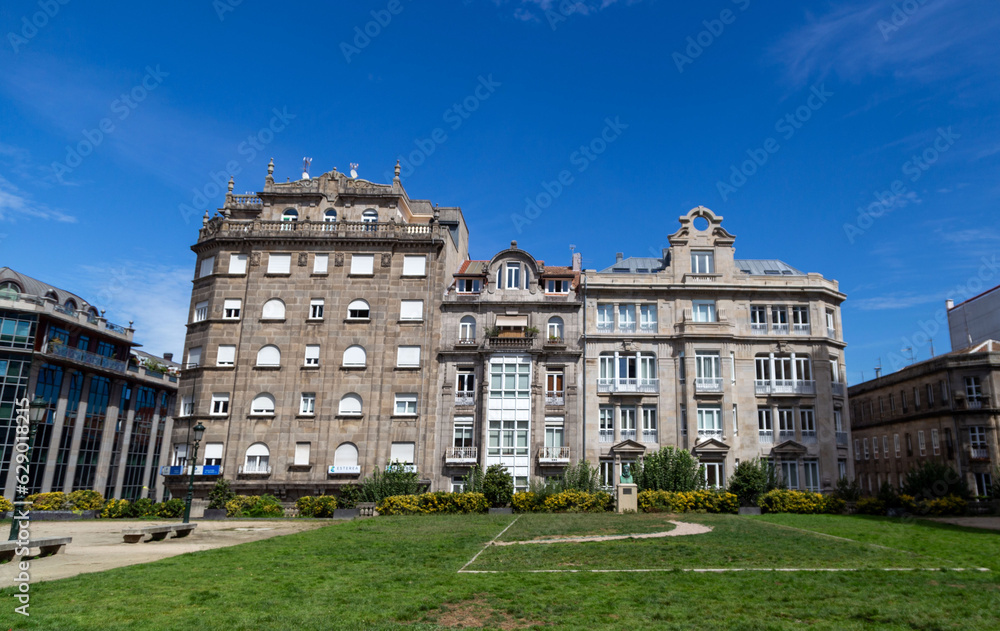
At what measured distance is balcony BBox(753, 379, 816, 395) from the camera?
4431 centimetres

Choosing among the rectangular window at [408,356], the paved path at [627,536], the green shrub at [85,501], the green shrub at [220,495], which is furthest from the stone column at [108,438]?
Answer: the paved path at [627,536]

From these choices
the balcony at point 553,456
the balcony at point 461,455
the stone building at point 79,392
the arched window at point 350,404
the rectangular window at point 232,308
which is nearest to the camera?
the balcony at point 553,456

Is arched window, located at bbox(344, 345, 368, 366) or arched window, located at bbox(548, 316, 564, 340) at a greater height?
arched window, located at bbox(548, 316, 564, 340)

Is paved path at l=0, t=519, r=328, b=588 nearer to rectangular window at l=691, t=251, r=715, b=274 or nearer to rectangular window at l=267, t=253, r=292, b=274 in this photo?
rectangular window at l=267, t=253, r=292, b=274

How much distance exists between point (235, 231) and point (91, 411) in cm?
2482

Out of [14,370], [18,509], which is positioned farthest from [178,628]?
[14,370]

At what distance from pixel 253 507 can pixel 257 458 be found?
6.09m

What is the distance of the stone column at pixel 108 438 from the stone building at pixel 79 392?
9cm

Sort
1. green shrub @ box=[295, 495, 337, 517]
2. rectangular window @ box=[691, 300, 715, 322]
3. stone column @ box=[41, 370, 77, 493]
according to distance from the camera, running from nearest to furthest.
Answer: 1. green shrub @ box=[295, 495, 337, 517]
2. rectangular window @ box=[691, 300, 715, 322]
3. stone column @ box=[41, 370, 77, 493]

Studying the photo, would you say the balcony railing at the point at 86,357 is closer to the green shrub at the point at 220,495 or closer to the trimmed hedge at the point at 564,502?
the green shrub at the point at 220,495

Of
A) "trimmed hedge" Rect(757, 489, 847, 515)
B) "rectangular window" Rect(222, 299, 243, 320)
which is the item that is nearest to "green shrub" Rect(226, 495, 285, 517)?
"rectangular window" Rect(222, 299, 243, 320)

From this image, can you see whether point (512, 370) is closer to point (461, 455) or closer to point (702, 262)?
point (461, 455)

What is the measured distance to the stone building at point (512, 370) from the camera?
43.1 metres

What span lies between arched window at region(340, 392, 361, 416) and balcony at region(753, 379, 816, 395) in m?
26.4
